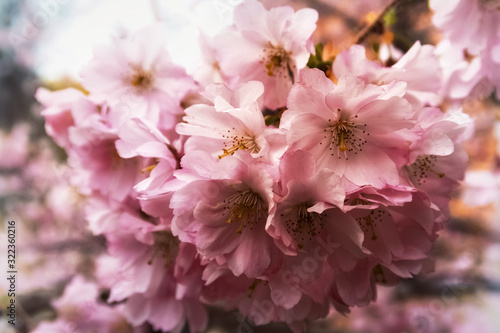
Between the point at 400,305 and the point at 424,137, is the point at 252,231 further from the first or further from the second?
the point at 400,305

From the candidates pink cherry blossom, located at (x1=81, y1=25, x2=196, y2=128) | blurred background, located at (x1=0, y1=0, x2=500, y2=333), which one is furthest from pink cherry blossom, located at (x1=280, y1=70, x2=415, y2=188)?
blurred background, located at (x1=0, y1=0, x2=500, y2=333)

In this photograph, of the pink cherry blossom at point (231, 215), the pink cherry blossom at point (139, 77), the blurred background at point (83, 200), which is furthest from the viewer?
the blurred background at point (83, 200)

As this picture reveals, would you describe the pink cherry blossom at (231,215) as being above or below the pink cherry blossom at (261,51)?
below

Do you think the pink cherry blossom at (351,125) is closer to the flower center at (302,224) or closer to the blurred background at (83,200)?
the flower center at (302,224)

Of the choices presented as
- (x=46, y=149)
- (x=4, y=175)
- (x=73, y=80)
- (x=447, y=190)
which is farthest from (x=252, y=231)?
(x=4, y=175)

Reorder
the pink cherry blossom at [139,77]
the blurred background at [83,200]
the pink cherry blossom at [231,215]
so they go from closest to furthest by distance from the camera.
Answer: the pink cherry blossom at [231,215] → the pink cherry blossom at [139,77] → the blurred background at [83,200]

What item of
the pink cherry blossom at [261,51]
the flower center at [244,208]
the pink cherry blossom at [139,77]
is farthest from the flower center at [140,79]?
the flower center at [244,208]

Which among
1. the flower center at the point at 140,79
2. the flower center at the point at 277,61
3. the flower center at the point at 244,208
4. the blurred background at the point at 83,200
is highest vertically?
the flower center at the point at 277,61

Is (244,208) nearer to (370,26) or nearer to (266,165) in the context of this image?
(266,165)
